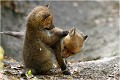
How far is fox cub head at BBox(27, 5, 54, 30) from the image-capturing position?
9.24 m

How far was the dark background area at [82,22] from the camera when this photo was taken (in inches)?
690

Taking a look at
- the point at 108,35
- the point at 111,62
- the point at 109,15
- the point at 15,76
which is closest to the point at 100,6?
the point at 109,15

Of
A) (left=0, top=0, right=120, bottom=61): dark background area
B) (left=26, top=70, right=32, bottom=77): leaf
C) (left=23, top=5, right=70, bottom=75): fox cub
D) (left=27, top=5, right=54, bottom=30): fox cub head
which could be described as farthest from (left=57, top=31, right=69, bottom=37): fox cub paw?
(left=0, top=0, right=120, bottom=61): dark background area

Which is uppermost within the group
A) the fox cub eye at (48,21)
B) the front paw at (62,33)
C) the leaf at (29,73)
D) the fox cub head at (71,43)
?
the fox cub eye at (48,21)

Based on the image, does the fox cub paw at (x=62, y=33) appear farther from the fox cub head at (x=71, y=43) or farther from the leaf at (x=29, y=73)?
the leaf at (x=29, y=73)

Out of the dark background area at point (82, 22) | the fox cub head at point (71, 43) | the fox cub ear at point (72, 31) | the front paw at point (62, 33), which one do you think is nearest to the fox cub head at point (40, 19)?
the front paw at point (62, 33)

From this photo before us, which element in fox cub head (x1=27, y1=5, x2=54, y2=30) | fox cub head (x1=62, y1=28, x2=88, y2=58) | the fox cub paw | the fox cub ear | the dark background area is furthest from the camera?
the dark background area

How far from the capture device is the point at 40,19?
9.27 metres

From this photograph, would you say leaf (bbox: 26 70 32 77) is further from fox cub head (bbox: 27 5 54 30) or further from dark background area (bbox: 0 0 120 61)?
dark background area (bbox: 0 0 120 61)

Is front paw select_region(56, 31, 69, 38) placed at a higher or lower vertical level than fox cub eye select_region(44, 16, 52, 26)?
lower

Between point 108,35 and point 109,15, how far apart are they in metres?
3.37

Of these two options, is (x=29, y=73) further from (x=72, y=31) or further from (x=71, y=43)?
(x=72, y=31)

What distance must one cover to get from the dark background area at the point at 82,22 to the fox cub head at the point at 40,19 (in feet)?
20.8

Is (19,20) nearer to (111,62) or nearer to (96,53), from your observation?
(96,53)
